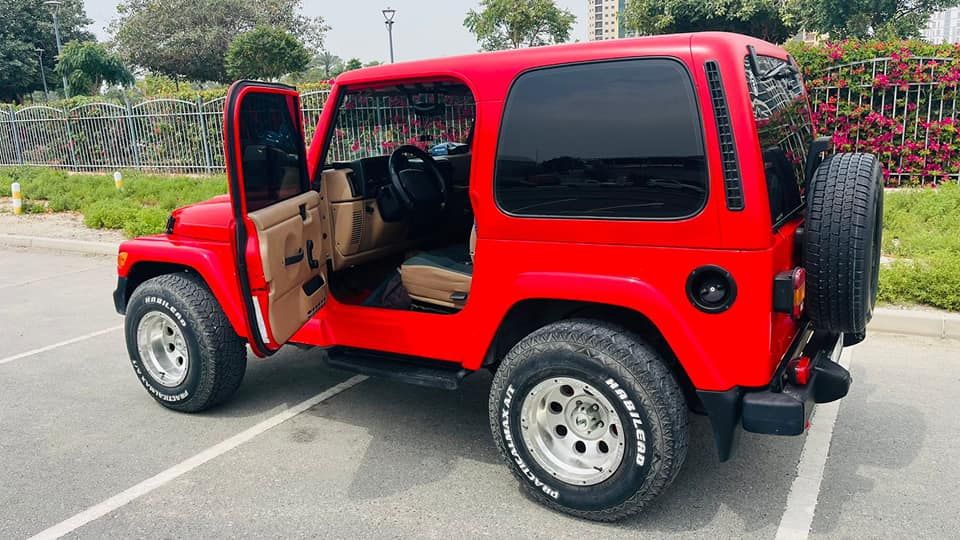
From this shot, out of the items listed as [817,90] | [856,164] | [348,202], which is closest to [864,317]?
[856,164]

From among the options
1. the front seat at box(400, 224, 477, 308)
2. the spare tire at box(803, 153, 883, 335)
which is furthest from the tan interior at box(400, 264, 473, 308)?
the spare tire at box(803, 153, 883, 335)

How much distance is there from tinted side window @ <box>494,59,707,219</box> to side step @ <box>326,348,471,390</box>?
93cm

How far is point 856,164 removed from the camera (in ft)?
9.64

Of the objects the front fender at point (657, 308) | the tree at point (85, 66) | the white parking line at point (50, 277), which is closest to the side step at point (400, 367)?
the front fender at point (657, 308)

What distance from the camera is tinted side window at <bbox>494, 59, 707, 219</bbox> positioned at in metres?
2.80

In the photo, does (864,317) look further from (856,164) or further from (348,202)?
(348,202)

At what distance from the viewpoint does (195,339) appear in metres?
4.04

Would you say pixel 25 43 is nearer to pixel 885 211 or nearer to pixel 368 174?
pixel 368 174

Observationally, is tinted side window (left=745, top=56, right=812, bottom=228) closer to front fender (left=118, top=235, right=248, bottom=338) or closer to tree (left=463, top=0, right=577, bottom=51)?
front fender (left=118, top=235, right=248, bottom=338)

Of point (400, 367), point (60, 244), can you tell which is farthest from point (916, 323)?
point (60, 244)

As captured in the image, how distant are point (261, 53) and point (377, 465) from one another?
109 feet

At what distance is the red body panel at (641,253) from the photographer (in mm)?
2713

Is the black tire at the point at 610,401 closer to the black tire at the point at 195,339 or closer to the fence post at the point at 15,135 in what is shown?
the black tire at the point at 195,339

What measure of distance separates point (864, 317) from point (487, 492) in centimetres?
181
